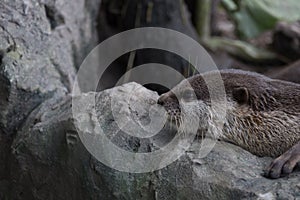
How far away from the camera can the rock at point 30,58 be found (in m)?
3.23

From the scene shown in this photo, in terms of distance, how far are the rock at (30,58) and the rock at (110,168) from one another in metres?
0.11

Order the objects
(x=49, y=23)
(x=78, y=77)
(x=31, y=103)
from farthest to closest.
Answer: (x=78, y=77) < (x=49, y=23) < (x=31, y=103)

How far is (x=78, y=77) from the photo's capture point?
4.16 m

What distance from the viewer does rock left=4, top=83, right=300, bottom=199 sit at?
98.5 inches

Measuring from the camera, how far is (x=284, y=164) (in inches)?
96.0

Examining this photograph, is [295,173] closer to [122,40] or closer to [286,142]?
[286,142]

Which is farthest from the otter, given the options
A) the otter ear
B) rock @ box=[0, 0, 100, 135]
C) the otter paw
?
rock @ box=[0, 0, 100, 135]

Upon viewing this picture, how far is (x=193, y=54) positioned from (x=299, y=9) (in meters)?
1.57

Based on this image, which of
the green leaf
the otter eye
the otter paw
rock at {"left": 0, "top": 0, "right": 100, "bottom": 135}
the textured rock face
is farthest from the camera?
the green leaf

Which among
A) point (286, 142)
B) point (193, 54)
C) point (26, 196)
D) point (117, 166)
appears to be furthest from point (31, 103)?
point (193, 54)

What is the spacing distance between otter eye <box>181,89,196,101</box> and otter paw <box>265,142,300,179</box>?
0.49m

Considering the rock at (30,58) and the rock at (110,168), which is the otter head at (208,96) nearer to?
the rock at (110,168)

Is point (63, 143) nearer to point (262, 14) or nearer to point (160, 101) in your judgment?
point (160, 101)

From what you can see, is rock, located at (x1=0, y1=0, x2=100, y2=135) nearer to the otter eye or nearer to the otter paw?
the otter eye
